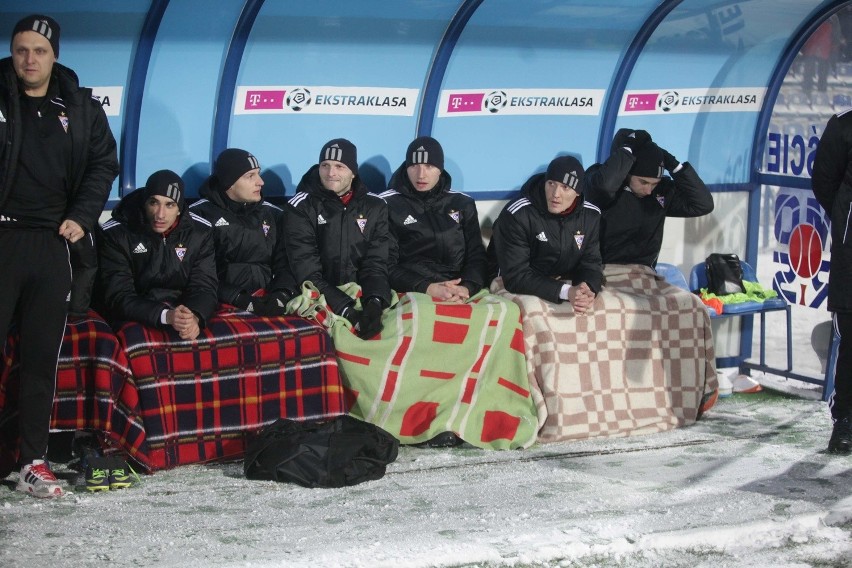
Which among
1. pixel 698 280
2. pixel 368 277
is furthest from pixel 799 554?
pixel 698 280

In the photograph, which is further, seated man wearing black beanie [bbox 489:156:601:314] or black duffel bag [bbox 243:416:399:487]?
seated man wearing black beanie [bbox 489:156:601:314]

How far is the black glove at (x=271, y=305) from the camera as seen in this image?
6.28 meters

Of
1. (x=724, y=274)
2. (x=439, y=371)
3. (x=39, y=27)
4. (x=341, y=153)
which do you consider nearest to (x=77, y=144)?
(x=39, y=27)

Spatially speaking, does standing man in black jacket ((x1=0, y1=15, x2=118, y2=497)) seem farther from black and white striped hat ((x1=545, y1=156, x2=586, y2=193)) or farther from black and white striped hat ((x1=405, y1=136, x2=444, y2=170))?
black and white striped hat ((x1=545, y1=156, x2=586, y2=193))

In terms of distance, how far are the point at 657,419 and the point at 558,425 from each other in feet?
2.06

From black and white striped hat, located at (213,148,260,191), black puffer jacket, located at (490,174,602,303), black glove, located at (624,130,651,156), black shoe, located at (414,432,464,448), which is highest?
black glove, located at (624,130,651,156)

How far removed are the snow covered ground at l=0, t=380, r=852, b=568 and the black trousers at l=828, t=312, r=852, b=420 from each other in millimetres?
256

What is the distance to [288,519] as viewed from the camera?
5082 mm

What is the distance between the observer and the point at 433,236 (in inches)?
273

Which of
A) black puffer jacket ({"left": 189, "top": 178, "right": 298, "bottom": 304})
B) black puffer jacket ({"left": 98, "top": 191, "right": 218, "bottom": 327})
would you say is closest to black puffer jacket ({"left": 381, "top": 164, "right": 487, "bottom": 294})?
black puffer jacket ({"left": 189, "top": 178, "right": 298, "bottom": 304})

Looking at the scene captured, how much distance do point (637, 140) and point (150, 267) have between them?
3.01m

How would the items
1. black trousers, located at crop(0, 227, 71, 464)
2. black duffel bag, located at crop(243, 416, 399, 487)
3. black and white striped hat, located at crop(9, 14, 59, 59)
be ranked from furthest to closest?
black duffel bag, located at crop(243, 416, 399, 487)
black trousers, located at crop(0, 227, 71, 464)
black and white striped hat, located at crop(9, 14, 59, 59)

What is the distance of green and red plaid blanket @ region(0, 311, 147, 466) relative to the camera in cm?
563

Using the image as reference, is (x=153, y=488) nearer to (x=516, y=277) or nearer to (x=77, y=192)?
(x=77, y=192)
